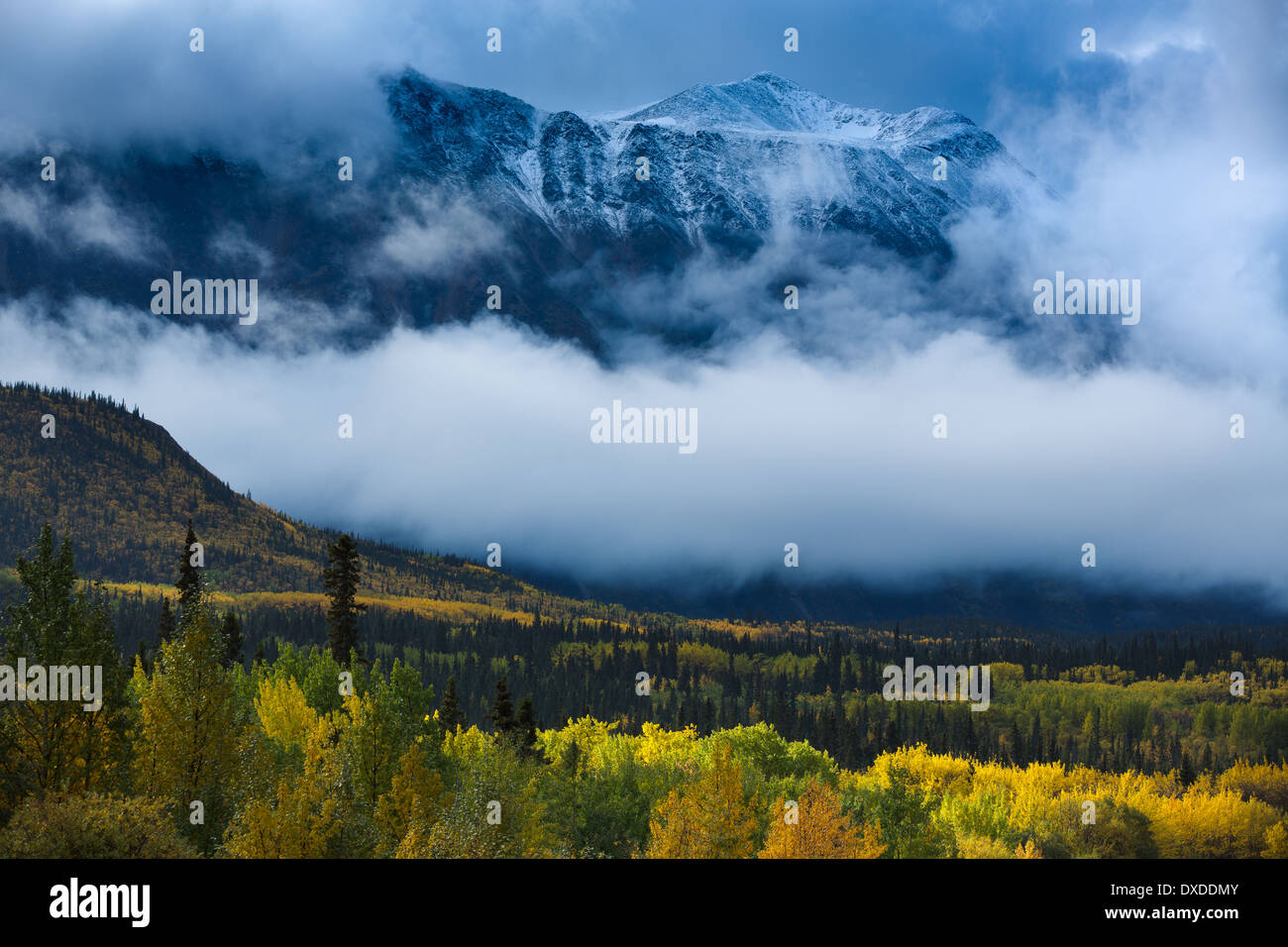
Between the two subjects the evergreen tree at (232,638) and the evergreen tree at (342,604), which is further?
the evergreen tree at (232,638)

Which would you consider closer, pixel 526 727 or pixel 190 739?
pixel 190 739

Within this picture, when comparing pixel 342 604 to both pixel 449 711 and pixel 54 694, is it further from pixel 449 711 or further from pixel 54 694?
pixel 54 694

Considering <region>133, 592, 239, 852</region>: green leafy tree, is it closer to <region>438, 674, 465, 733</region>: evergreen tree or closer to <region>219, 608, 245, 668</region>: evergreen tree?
<region>219, 608, 245, 668</region>: evergreen tree

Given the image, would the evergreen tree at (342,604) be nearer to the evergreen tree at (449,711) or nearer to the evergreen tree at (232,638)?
the evergreen tree at (232,638)

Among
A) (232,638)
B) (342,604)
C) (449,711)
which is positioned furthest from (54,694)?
(449,711)

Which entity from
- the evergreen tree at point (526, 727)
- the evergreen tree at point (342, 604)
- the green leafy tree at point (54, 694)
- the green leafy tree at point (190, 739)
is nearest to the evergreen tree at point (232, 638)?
the evergreen tree at point (342, 604)

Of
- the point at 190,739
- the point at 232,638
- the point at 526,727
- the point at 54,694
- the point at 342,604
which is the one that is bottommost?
the point at 526,727

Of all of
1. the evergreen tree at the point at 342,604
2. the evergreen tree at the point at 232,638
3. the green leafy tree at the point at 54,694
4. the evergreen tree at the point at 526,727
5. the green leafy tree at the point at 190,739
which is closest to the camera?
the green leafy tree at the point at 54,694
